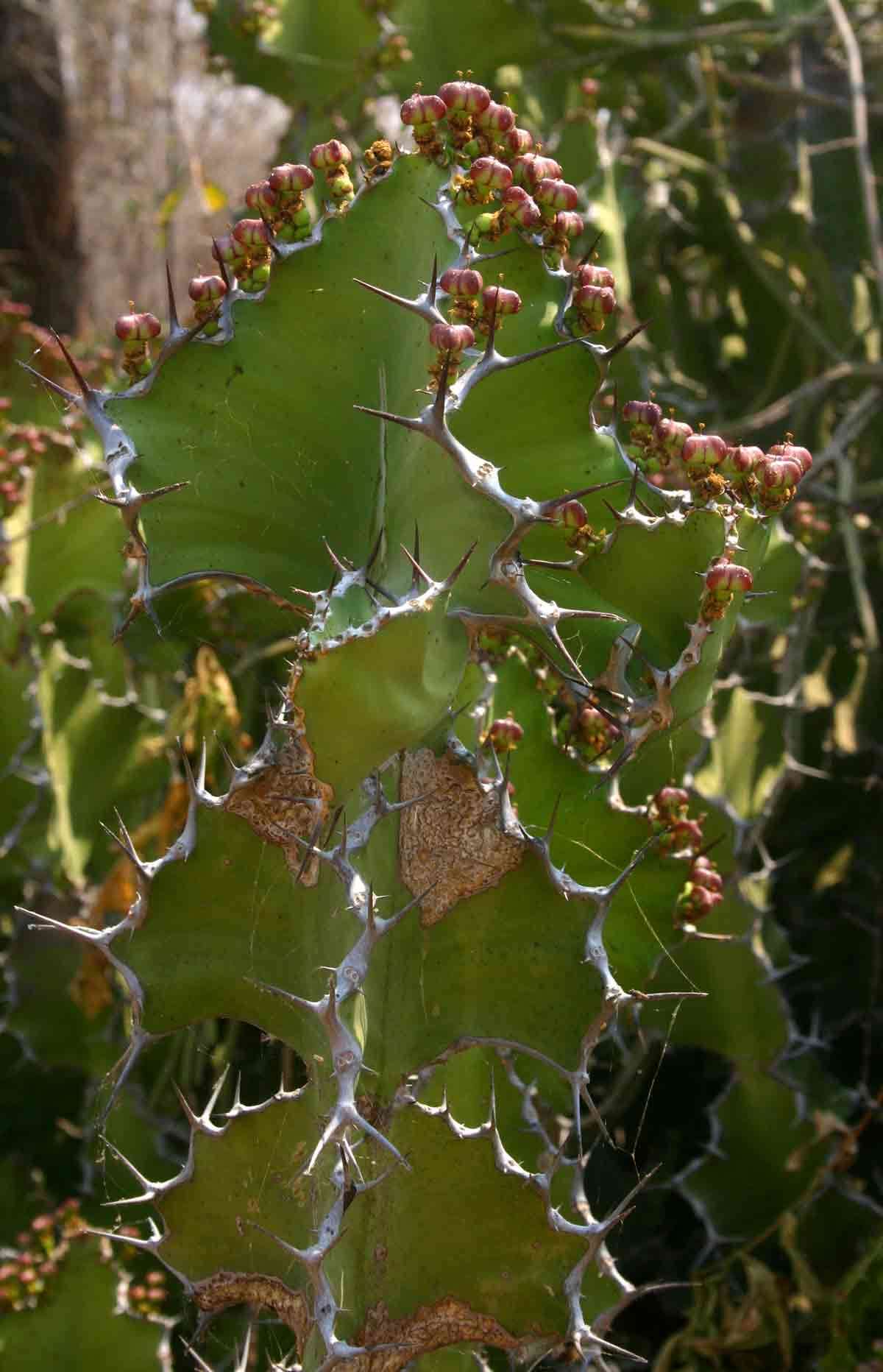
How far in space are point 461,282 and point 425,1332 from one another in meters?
0.81

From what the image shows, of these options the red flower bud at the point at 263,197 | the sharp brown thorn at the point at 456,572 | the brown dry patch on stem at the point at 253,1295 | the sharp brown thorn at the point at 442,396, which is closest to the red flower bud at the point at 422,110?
the red flower bud at the point at 263,197

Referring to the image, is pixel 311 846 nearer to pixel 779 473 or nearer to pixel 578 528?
pixel 578 528

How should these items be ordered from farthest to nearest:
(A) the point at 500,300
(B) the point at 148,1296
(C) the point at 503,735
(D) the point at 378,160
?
(B) the point at 148,1296 < (C) the point at 503,735 < (D) the point at 378,160 < (A) the point at 500,300

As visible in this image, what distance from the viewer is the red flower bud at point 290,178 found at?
1.09 m

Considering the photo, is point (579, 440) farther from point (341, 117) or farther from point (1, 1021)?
point (1, 1021)

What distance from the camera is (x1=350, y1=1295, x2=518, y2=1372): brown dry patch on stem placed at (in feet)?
3.61

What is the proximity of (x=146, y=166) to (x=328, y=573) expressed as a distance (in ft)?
14.4

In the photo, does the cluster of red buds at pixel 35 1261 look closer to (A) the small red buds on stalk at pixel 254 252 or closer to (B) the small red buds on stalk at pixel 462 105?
(A) the small red buds on stalk at pixel 254 252

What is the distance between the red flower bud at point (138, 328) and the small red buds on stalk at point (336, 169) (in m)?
0.18

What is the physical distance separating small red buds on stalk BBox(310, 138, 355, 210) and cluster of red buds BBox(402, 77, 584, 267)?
6 cm

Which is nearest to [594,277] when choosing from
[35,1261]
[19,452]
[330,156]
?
[330,156]

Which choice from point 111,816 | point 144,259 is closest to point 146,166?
point 144,259

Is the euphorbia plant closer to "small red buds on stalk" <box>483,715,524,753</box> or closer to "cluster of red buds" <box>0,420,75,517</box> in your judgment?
"small red buds on stalk" <box>483,715,524,753</box>

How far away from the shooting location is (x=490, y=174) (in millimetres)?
1063
